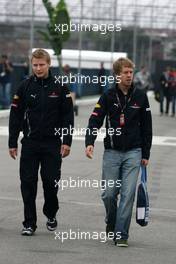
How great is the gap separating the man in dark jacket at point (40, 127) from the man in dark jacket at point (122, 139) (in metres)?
0.48

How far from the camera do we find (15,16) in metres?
54.8

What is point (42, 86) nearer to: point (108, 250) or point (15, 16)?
point (108, 250)

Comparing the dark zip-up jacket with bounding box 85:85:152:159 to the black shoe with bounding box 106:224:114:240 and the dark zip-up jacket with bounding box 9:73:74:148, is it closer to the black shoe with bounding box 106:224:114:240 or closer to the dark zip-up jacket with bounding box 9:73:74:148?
the dark zip-up jacket with bounding box 9:73:74:148

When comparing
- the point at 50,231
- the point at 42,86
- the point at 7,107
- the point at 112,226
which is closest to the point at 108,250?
the point at 112,226

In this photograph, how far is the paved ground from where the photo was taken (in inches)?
311

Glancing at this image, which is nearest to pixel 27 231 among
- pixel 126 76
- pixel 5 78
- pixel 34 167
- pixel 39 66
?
pixel 34 167

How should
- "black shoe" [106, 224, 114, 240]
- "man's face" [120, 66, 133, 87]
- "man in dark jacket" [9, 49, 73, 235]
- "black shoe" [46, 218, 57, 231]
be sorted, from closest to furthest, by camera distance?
1. "man's face" [120, 66, 133, 87]
2. "black shoe" [106, 224, 114, 240]
3. "man in dark jacket" [9, 49, 73, 235]
4. "black shoe" [46, 218, 57, 231]

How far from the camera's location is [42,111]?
878cm

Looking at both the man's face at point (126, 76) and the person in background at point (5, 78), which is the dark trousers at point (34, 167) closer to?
the man's face at point (126, 76)

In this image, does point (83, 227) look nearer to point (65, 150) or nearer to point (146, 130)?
point (65, 150)

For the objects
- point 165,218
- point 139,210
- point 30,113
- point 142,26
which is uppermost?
point 30,113

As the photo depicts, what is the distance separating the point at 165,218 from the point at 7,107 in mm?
21511

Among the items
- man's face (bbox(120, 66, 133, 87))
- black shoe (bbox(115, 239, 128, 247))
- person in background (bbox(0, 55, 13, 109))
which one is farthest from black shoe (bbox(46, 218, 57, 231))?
person in background (bbox(0, 55, 13, 109))

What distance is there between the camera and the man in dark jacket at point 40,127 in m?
8.78
